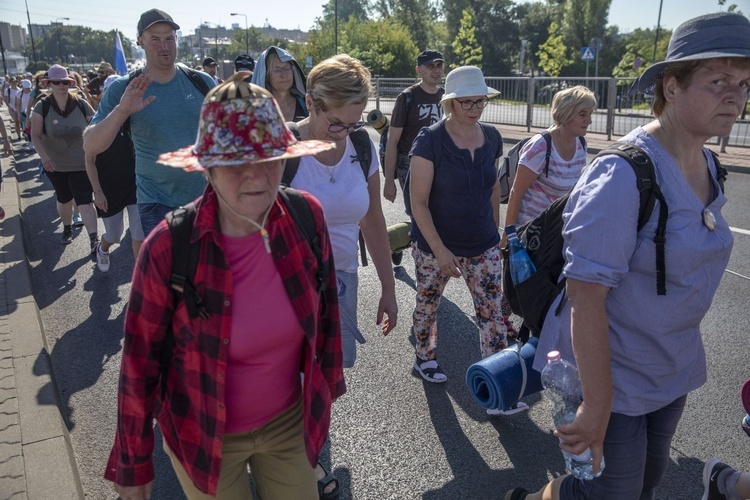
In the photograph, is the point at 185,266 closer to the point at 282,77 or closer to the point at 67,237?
the point at 282,77

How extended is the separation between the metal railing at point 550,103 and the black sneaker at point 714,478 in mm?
14197

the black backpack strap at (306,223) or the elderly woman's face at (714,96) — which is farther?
the black backpack strap at (306,223)

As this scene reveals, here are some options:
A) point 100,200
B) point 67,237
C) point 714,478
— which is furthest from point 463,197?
point 67,237

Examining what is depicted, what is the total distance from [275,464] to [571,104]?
299 centimetres

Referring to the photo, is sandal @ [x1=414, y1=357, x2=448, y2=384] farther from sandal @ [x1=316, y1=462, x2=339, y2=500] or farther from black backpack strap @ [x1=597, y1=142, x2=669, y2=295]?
black backpack strap @ [x1=597, y1=142, x2=669, y2=295]

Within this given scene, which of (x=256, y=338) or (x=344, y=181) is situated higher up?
(x=344, y=181)

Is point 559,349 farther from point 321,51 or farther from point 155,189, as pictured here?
point 321,51

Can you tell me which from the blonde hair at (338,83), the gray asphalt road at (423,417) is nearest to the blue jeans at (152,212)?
the gray asphalt road at (423,417)

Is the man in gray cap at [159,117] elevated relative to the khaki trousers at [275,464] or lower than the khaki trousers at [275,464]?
elevated

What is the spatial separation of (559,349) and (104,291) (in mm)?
5310

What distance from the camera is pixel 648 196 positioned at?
6.09 feet

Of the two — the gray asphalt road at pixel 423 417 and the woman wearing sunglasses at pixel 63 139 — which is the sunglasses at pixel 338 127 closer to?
the gray asphalt road at pixel 423 417

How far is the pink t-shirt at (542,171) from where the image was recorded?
4.17 metres

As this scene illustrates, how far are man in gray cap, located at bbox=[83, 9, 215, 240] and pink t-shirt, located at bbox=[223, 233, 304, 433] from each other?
7.83 feet
